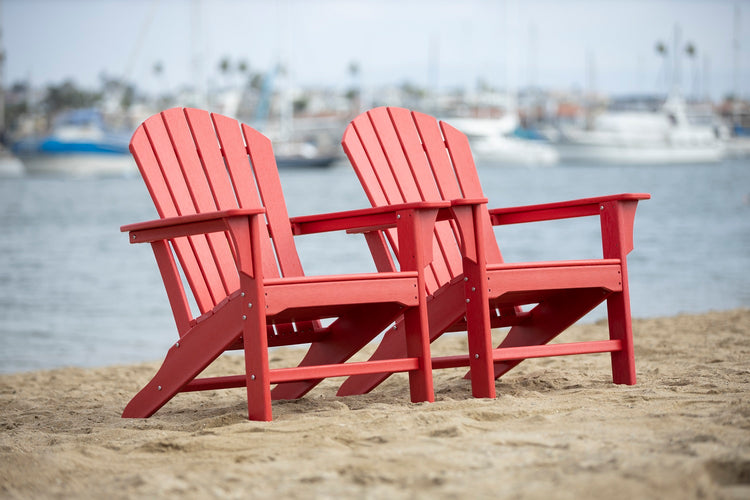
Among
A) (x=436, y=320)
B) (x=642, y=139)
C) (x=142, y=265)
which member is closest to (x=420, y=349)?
(x=436, y=320)

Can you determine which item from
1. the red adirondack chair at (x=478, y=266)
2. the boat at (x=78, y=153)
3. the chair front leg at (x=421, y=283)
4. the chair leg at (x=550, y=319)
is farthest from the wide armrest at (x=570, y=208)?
the boat at (x=78, y=153)

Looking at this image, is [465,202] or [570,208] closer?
[465,202]

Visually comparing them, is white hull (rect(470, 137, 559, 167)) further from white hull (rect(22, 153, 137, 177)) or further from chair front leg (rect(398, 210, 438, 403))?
chair front leg (rect(398, 210, 438, 403))

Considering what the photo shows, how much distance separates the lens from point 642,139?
54250 mm

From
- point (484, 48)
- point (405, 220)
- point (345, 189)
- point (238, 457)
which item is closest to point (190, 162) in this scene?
point (405, 220)

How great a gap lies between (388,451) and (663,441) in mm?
654

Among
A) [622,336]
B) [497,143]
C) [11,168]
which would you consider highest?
[622,336]

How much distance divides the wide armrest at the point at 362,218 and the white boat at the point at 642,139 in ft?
171

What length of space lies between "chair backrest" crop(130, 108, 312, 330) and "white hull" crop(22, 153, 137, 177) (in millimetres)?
49495

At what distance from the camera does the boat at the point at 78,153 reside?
5066 cm

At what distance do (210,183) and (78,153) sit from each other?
51.1 m

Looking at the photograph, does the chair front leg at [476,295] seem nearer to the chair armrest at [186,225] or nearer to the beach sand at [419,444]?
the beach sand at [419,444]

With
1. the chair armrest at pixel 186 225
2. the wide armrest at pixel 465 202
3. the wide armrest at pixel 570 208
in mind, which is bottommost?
the wide armrest at pixel 570 208

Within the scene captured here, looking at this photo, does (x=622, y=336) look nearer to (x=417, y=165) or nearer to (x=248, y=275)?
(x=417, y=165)
